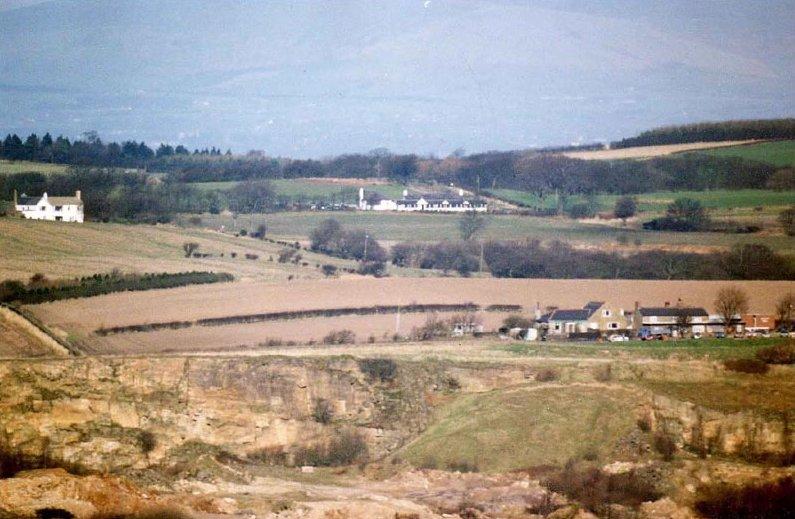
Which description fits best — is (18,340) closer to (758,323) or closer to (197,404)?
(197,404)

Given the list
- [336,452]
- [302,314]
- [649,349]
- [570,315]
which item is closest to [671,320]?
[570,315]

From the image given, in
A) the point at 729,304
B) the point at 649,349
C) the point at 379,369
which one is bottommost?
the point at 379,369

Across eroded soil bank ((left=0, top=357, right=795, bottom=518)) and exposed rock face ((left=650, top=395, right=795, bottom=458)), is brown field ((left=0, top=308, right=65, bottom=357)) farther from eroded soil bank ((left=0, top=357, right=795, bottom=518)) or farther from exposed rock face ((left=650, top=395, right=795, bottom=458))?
exposed rock face ((left=650, top=395, right=795, bottom=458))

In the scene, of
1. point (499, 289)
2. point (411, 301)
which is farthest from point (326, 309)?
point (499, 289)

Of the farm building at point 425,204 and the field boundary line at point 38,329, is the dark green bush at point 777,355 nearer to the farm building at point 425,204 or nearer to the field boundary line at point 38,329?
the field boundary line at point 38,329

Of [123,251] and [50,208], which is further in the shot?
[50,208]

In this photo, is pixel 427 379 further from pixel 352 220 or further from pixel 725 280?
pixel 352 220

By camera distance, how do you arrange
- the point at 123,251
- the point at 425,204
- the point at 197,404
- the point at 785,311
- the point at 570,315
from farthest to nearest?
1. the point at 425,204
2. the point at 123,251
3. the point at 785,311
4. the point at 570,315
5. the point at 197,404
